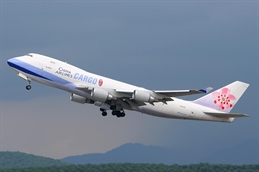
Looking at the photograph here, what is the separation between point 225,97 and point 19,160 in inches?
5026

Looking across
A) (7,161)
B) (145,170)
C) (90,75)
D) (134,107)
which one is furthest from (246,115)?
(7,161)

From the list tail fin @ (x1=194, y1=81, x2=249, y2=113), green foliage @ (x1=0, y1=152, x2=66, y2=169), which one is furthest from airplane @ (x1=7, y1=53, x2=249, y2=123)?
green foliage @ (x1=0, y1=152, x2=66, y2=169)

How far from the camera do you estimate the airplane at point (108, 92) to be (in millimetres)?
65500

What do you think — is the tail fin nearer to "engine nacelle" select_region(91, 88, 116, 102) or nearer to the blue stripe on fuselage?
"engine nacelle" select_region(91, 88, 116, 102)

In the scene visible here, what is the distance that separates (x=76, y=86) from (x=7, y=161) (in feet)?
426

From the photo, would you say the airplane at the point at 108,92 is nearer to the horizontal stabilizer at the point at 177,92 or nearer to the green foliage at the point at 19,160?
the horizontal stabilizer at the point at 177,92

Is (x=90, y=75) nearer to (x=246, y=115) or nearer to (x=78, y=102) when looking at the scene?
(x=78, y=102)

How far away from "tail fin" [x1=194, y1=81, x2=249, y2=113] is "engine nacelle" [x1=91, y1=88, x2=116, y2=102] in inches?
454

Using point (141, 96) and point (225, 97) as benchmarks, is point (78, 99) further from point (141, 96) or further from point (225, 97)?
point (225, 97)

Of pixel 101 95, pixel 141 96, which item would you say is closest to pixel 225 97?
pixel 141 96

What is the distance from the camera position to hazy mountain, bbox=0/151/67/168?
186 meters

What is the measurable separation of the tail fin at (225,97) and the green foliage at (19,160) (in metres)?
115

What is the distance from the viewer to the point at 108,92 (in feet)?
217

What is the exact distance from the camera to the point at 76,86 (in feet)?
214
